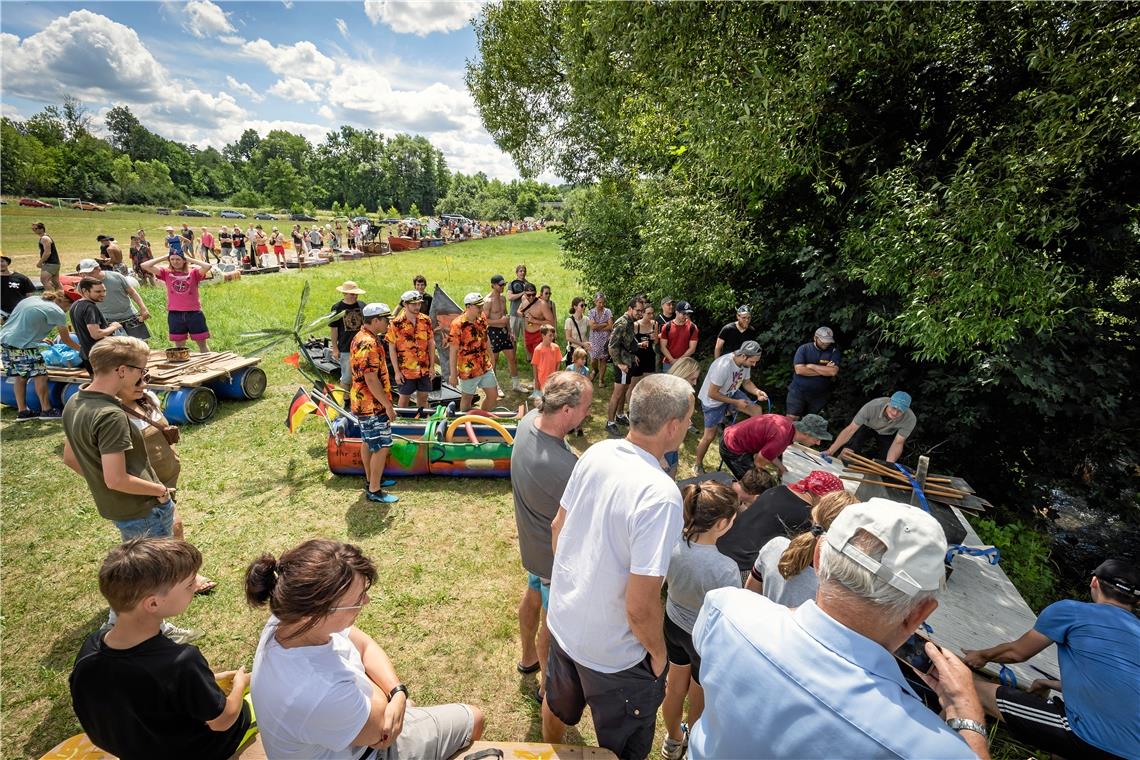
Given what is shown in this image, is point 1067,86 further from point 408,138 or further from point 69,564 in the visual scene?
point 408,138

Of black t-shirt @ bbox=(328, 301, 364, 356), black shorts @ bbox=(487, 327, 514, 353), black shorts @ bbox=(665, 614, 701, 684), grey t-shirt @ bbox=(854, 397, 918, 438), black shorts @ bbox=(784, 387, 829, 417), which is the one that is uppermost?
black t-shirt @ bbox=(328, 301, 364, 356)

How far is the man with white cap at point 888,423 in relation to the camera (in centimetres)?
548

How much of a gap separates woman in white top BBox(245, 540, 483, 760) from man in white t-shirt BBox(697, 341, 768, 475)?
195 inches

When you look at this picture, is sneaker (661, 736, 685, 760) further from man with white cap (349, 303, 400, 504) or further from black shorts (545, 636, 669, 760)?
man with white cap (349, 303, 400, 504)

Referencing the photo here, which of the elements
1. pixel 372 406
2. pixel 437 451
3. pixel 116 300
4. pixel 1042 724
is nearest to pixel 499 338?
pixel 437 451

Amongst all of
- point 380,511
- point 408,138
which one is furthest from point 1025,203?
point 408,138

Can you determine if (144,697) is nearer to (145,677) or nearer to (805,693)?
(145,677)

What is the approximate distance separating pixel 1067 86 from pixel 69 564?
10.2 meters

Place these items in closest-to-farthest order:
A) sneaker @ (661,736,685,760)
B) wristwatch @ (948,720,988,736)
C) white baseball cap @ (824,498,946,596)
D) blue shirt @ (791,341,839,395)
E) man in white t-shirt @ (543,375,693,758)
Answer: white baseball cap @ (824,498,946,596)
wristwatch @ (948,720,988,736)
man in white t-shirt @ (543,375,693,758)
sneaker @ (661,736,685,760)
blue shirt @ (791,341,839,395)


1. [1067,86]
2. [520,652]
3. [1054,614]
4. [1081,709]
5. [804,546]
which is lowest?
[520,652]

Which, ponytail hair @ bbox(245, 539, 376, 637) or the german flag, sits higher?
ponytail hair @ bbox(245, 539, 376, 637)

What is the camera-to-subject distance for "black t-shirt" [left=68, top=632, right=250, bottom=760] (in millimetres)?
2072

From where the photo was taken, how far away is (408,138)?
9288 cm

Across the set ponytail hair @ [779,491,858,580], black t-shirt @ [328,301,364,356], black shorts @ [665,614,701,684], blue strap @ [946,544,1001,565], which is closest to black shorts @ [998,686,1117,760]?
blue strap @ [946,544,1001,565]
